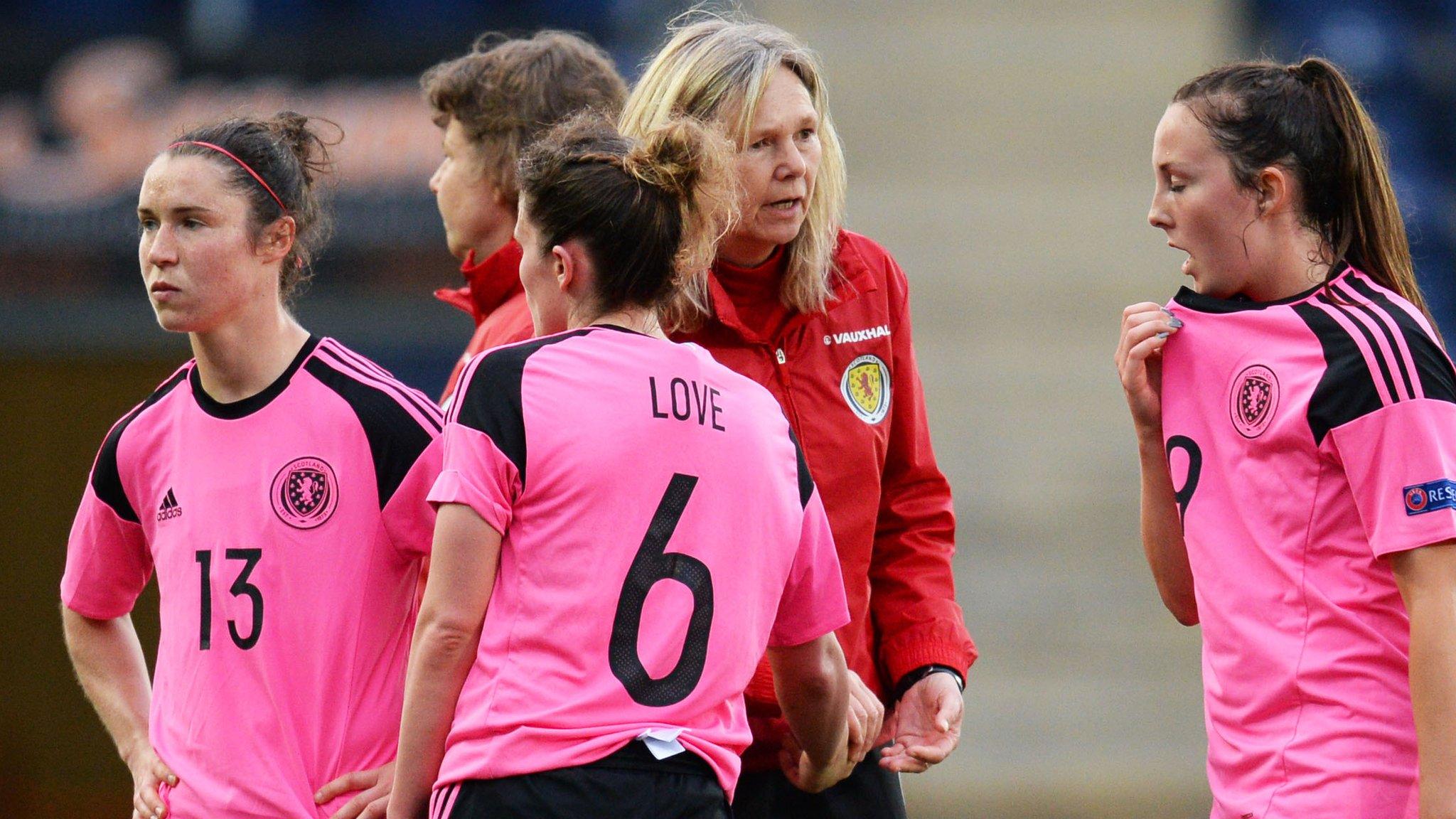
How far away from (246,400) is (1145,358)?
1.29m

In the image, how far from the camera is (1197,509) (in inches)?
86.1

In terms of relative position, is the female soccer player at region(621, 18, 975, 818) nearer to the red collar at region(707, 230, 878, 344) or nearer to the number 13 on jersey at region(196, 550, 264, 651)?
the red collar at region(707, 230, 878, 344)

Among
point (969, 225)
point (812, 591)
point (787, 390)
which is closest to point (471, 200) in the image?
point (787, 390)

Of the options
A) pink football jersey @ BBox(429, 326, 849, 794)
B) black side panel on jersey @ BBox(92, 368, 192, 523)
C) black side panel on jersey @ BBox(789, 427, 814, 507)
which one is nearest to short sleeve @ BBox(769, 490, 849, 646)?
black side panel on jersey @ BBox(789, 427, 814, 507)

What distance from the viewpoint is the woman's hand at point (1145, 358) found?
2264mm

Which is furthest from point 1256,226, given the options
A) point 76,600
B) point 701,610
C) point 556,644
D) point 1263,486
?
point 76,600

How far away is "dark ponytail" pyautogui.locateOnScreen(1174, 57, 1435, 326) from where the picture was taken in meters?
2.19

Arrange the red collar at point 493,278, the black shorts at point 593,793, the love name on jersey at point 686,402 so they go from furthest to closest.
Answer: the red collar at point 493,278, the love name on jersey at point 686,402, the black shorts at point 593,793

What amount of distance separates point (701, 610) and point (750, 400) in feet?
0.93

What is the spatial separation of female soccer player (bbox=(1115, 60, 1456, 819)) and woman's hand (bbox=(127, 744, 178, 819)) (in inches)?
56.6

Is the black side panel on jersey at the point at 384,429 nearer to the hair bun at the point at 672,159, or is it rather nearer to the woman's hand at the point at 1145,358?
the hair bun at the point at 672,159

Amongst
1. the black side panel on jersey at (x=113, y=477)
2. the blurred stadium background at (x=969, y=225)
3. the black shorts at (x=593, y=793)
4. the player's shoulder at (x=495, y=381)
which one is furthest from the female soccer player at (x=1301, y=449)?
the blurred stadium background at (x=969, y=225)

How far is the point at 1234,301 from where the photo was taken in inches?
86.6

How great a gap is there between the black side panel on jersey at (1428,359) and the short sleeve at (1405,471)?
2 cm
